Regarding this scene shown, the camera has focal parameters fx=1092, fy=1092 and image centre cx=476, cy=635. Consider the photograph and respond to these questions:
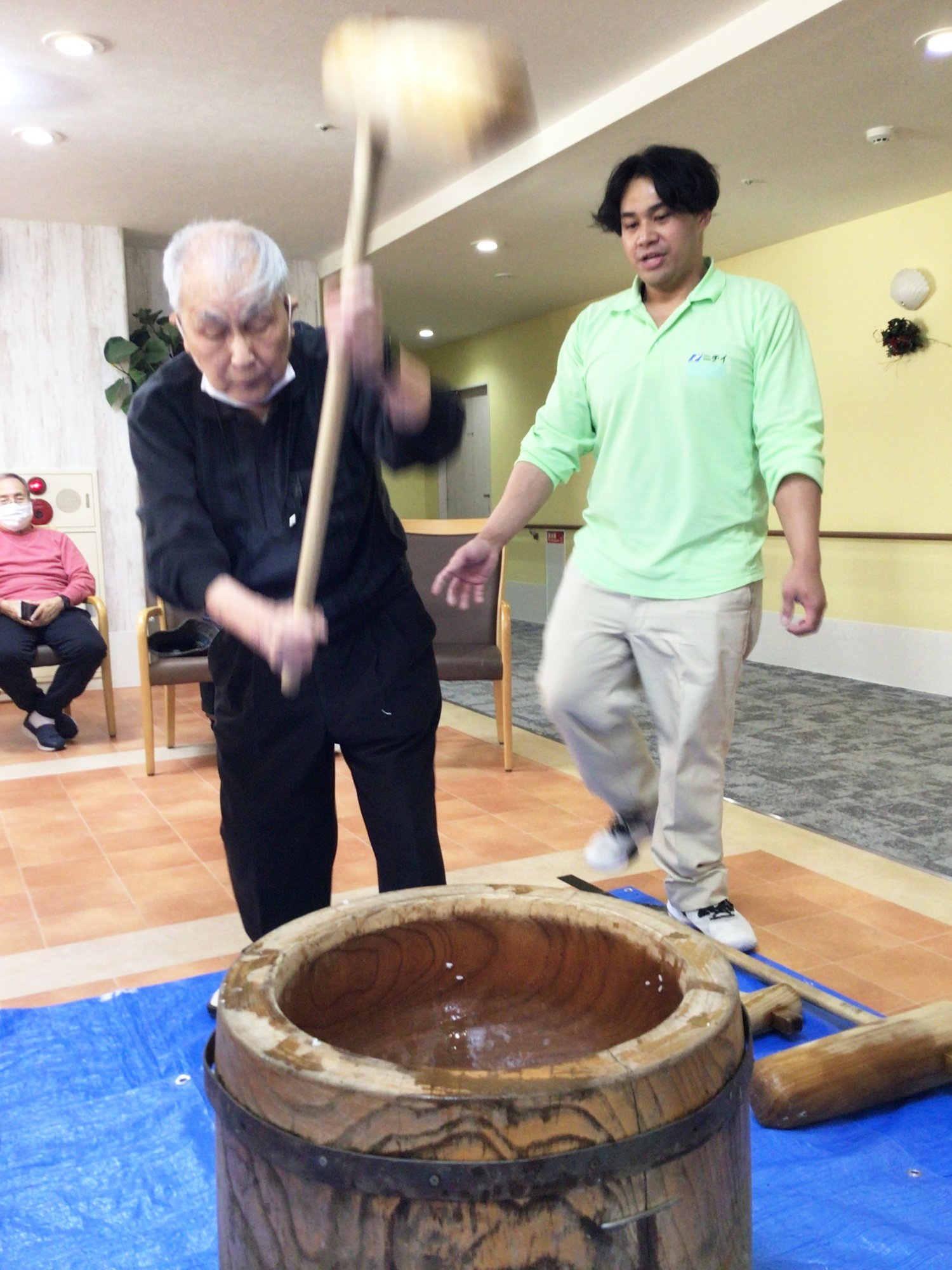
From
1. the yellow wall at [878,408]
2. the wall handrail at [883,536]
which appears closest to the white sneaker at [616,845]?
the wall handrail at [883,536]

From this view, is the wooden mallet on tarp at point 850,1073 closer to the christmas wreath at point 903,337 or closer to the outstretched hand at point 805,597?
the outstretched hand at point 805,597

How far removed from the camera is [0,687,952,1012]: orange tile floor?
8.14 feet

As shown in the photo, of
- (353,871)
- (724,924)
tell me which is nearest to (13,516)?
(353,871)

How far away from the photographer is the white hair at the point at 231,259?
58.0 inches

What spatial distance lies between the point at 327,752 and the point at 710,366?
43.7 inches

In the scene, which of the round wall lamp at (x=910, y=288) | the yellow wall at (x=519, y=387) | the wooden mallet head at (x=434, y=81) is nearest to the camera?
the wooden mallet head at (x=434, y=81)

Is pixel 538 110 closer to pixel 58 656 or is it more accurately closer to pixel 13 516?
pixel 13 516

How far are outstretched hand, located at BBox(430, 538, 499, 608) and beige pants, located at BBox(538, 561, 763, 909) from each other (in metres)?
0.22

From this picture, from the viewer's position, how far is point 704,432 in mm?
2238

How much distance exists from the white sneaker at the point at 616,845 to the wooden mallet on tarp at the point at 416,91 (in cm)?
156

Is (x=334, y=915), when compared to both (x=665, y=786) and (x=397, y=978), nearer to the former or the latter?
(x=397, y=978)

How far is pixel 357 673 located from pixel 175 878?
1.59m

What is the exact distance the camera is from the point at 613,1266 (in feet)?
2.61

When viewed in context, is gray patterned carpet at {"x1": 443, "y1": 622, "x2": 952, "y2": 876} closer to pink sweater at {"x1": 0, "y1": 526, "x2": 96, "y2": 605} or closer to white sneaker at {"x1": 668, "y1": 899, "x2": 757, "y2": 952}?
white sneaker at {"x1": 668, "y1": 899, "x2": 757, "y2": 952}
